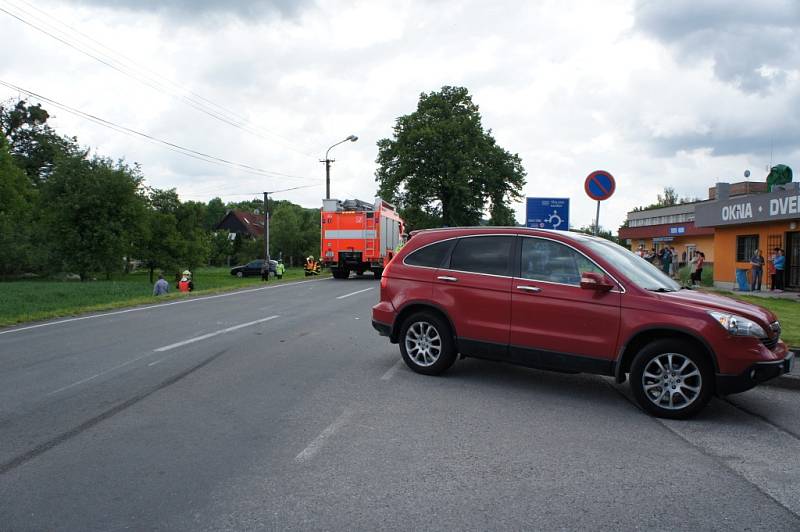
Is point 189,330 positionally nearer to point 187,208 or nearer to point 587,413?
point 587,413

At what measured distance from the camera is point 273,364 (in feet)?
25.1

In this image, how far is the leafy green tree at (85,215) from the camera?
4084cm

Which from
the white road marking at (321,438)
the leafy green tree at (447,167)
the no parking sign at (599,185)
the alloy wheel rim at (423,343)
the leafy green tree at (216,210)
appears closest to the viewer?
the white road marking at (321,438)

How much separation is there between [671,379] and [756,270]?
18.7 m

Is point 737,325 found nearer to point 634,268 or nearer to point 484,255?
point 634,268

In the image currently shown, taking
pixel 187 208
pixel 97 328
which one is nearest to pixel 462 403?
pixel 97 328

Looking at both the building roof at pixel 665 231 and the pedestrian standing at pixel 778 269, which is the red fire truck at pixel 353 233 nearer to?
the pedestrian standing at pixel 778 269

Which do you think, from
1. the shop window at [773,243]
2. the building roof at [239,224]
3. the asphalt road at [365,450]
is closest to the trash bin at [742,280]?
the shop window at [773,243]

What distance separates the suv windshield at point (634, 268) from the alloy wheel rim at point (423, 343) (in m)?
2.06

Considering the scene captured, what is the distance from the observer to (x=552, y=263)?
639 centimetres

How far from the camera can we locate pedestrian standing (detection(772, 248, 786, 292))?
68.8 ft

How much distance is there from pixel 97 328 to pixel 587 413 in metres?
9.09

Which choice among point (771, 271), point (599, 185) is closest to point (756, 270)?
point (771, 271)

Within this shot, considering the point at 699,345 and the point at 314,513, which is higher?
the point at 699,345
